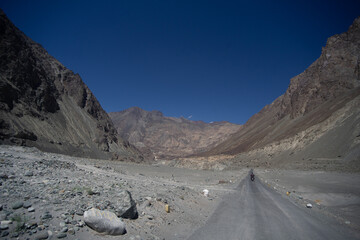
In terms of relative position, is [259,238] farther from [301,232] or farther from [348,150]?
[348,150]

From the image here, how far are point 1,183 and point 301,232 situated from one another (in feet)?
32.7

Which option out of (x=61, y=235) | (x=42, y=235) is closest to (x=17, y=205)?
(x=42, y=235)

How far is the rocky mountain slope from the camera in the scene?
135 ft

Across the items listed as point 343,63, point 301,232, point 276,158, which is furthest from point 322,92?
point 301,232

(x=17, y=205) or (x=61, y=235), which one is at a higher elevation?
(x=17, y=205)

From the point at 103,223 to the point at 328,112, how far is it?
7216 centimetres

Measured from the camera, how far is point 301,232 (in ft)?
23.8

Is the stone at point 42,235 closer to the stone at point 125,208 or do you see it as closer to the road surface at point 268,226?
the stone at point 125,208

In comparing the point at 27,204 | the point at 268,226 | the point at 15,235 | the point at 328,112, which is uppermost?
the point at 328,112

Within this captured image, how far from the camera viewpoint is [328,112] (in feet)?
200

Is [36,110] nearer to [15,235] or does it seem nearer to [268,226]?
[15,235]

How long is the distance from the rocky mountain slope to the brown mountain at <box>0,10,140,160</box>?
177 ft

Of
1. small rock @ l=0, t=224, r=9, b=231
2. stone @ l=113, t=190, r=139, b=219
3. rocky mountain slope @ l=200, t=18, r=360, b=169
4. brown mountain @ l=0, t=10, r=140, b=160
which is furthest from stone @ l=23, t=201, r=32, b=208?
rocky mountain slope @ l=200, t=18, r=360, b=169

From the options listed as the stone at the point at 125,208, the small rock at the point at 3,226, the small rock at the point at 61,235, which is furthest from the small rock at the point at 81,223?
the small rock at the point at 3,226
